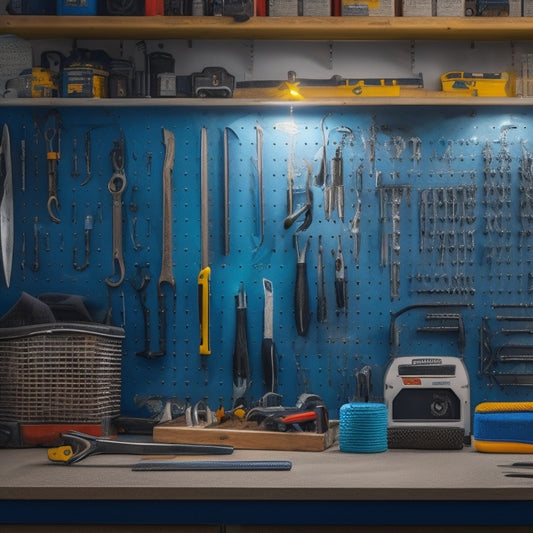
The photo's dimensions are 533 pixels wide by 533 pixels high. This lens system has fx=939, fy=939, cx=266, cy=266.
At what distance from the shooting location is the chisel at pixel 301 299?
3536 mm

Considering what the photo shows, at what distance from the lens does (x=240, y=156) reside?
3.63m

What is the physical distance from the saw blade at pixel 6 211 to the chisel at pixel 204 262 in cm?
73

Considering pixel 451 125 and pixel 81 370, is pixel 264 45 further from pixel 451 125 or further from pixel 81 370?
pixel 81 370

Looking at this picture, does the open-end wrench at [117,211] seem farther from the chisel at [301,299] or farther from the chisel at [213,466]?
the chisel at [213,466]

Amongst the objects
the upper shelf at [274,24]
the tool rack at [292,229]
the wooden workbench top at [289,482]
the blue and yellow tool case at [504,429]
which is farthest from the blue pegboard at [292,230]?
the wooden workbench top at [289,482]

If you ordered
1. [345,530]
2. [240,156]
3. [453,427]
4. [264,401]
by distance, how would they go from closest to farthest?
[345,530]
[453,427]
[264,401]
[240,156]

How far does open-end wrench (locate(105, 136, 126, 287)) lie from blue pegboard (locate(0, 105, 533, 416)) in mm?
26

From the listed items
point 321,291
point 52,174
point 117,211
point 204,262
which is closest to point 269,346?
point 321,291

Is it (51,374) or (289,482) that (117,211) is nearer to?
(51,374)

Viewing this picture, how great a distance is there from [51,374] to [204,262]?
757 millimetres

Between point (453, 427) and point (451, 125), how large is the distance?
123 cm

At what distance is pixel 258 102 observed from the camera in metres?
3.50

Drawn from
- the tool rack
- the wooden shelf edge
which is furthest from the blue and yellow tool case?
the wooden shelf edge

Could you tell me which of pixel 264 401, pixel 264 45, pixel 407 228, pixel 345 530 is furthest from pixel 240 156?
pixel 345 530
